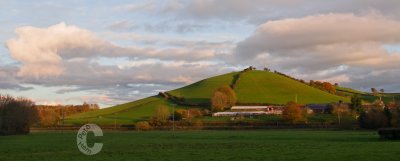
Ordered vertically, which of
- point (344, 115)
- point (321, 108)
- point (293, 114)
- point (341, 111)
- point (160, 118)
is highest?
point (321, 108)

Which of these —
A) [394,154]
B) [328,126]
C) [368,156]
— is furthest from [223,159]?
[328,126]

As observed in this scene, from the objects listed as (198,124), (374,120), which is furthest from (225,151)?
(198,124)

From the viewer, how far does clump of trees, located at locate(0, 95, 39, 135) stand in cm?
12550

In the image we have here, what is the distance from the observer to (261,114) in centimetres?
18988

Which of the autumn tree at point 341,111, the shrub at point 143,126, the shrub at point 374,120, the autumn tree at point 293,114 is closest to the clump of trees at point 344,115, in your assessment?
the autumn tree at point 341,111

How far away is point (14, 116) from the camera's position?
128 metres

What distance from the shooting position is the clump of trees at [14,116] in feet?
412

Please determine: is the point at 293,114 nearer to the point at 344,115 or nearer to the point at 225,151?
the point at 344,115

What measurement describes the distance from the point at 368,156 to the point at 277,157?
6.22 meters

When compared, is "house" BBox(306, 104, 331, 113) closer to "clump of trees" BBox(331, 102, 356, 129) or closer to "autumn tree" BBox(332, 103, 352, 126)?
"clump of trees" BBox(331, 102, 356, 129)

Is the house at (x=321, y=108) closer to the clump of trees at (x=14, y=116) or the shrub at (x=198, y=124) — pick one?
the shrub at (x=198, y=124)

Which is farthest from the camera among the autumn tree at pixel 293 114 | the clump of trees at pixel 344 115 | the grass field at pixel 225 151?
the autumn tree at pixel 293 114

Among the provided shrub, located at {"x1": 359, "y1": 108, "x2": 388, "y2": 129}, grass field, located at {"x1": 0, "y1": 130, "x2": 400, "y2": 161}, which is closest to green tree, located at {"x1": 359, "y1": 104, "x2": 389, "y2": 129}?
shrub, located at {"x1": 359, "y1": 108, "x2": 388, "y2": 129}

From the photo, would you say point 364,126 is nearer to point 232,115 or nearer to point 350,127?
point 350,127
